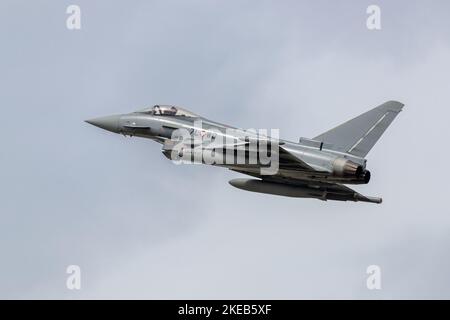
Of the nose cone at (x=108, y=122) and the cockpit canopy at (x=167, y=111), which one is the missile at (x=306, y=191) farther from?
the nose cone at (x=108, y=122)

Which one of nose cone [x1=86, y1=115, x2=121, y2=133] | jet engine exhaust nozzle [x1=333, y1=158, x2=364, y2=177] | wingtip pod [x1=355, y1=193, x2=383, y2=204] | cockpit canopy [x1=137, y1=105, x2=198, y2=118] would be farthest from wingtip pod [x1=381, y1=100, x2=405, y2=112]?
nose cone [x1=86, y1=115, x2=121, y2=133]

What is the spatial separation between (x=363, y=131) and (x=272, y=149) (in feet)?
15.9

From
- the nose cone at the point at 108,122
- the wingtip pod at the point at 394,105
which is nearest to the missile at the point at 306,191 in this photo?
the wingtip pod at the point at 394,105

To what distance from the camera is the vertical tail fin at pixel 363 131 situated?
39938 mm

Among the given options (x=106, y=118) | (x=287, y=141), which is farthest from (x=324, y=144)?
(x=106, y=118)

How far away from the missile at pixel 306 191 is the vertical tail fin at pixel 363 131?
1.66 m

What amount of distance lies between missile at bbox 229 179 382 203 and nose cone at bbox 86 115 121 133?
553cm

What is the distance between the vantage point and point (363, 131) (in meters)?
40.4

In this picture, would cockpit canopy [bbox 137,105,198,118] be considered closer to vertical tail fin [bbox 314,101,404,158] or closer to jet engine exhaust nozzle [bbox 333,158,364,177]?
vertical tail fin [bbox 314,101,404,158]

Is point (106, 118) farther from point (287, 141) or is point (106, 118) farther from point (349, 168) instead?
point (349, 168)

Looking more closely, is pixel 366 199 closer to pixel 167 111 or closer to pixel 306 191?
pixel 306 191

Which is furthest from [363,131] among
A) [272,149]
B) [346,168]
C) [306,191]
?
[272,149]

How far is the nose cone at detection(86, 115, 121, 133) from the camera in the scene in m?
42.3

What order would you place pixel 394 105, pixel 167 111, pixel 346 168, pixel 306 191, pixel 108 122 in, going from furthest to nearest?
pixel 108 122, pixel 167 111, pixel 394 105, pixel 306 191, pixel 346 168
